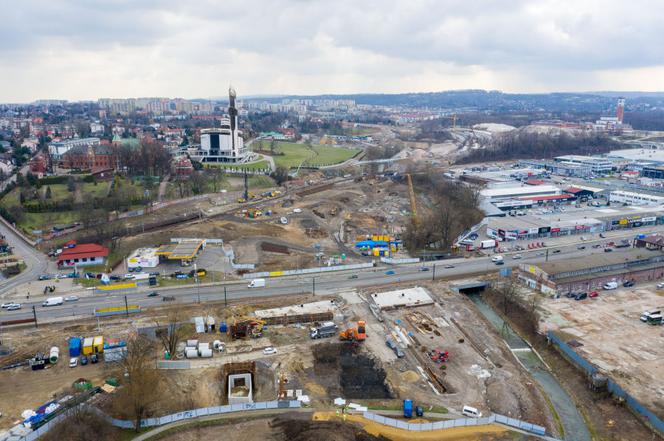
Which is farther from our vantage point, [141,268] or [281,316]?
[141,268]

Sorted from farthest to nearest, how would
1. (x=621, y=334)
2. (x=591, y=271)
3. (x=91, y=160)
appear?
(x=91, y=160) < (x=591, y=271) < (x=621, y=334)

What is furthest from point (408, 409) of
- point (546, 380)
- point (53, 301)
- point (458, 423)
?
point (53, 301)

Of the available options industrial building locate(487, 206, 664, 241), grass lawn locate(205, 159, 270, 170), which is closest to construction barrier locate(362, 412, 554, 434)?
industrial building locate(487, 206, 664, 241)

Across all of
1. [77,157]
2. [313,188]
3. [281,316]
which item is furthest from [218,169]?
[281,316]

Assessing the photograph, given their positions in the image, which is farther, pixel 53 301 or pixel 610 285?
pixel 610 285

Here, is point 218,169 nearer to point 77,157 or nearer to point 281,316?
point 77,157

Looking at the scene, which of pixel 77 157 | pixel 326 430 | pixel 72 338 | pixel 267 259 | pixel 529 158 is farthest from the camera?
pixel 529 158

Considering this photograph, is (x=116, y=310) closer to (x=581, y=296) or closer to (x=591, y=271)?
(x=581, y=296)

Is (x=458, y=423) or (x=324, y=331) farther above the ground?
(x=324, y=331)
